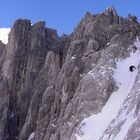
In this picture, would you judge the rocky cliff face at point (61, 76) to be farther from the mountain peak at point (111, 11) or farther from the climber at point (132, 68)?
the climber at point (132, 68)

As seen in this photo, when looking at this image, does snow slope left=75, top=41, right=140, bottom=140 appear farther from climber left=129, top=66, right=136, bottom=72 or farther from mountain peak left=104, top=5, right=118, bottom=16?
mountain peak left=104, top=5, right=118, bottom=16

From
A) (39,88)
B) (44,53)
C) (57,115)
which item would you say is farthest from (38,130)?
(44,53)

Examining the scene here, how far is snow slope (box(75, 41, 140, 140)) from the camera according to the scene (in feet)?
204

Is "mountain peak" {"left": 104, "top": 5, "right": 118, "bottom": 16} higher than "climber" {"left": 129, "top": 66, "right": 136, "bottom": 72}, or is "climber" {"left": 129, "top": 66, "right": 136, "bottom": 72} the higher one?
"mountain peak" {"left": 104, "top": 5, "right": 118, "bottom": 16}

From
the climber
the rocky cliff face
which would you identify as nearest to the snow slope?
the climber

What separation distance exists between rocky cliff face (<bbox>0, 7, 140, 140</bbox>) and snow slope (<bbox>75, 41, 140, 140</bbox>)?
1000 millimetres

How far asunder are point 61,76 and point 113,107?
78.9 feet

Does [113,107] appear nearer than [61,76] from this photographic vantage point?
Yes

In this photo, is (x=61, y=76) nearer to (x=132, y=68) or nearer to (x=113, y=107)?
(x=132, y=68)

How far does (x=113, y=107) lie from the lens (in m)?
66.0

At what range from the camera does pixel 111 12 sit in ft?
333

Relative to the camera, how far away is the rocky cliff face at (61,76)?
233 ft

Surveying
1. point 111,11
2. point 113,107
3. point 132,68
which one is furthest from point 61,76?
point 113,107

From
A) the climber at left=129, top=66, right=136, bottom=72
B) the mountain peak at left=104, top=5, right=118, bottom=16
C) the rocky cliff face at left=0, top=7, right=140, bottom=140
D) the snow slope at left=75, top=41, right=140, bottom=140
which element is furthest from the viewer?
the mountain peak at left=104, top=5, right=118, bottom=16
